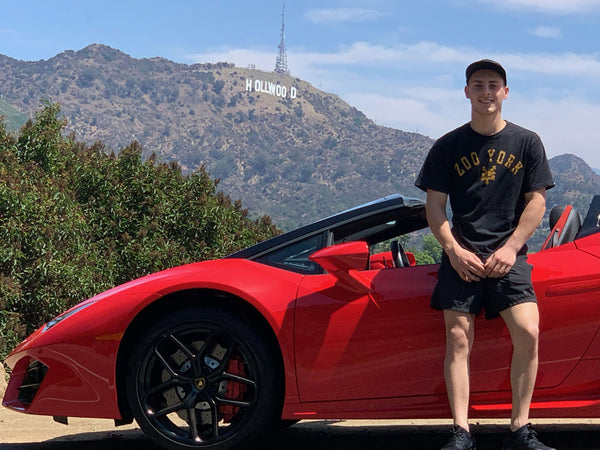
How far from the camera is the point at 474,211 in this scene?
11.7 feet

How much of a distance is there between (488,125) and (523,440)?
1374mm

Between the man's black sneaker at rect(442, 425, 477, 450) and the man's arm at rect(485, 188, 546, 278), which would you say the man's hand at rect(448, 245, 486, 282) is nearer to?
the man's arm at rect(485, 188, 546, 278)

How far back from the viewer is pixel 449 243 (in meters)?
3.55

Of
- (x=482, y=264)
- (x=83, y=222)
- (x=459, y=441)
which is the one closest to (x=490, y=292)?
(x=482, y=264)

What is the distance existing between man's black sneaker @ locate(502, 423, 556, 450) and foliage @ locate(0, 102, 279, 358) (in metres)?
13.1

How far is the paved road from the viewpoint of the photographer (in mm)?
4230

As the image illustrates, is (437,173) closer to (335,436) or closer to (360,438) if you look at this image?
(360,438)

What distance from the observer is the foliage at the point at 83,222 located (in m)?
17.3

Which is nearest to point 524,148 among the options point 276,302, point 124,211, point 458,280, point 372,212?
point 458,280

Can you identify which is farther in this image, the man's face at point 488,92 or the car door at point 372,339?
the car door at point 372,339

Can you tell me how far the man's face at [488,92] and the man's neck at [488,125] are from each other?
28 mm

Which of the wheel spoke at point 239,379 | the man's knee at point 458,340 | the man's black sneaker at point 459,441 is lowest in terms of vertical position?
the man's black sneaker at point 459,441

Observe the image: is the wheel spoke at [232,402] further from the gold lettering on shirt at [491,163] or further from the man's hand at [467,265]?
the gold lettering on shirt at [491,163]

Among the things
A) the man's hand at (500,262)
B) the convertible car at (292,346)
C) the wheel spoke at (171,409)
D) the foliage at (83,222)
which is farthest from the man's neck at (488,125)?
the foliage at (83,222)
